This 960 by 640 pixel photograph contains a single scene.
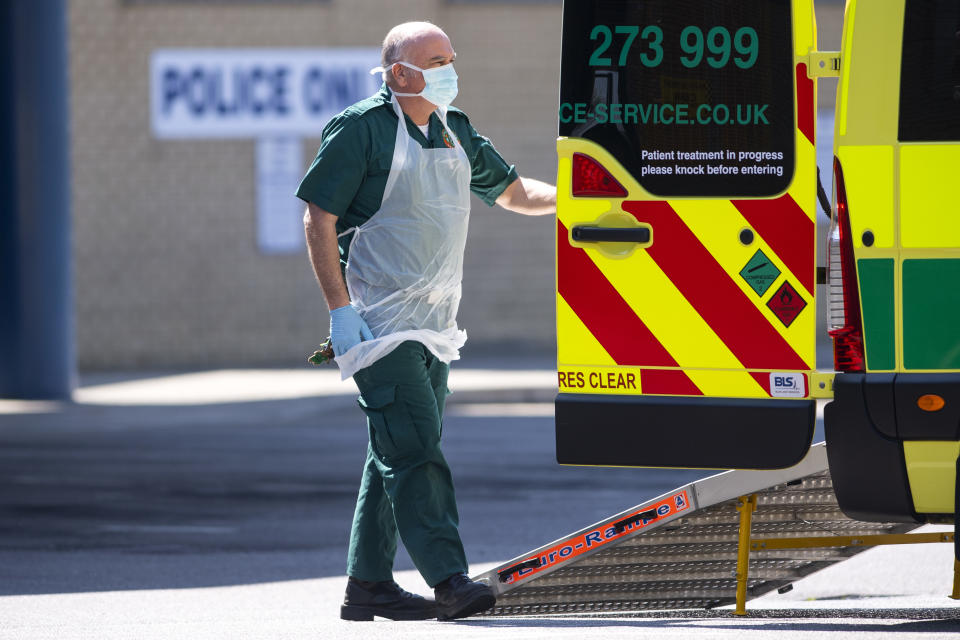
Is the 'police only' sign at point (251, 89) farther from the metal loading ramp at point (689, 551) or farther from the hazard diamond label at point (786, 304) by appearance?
the hazard diamond label at point (786, 304)

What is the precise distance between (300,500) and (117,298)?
11.6m

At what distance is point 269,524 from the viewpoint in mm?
9469

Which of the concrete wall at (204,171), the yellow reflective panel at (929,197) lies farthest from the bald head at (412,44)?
the concrete wall at (204,171)

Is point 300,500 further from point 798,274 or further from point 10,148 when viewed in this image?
point 10,148

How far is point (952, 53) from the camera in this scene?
4848 millimetres

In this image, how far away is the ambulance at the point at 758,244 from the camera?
4.86 metres

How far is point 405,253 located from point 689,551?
146 centimetres

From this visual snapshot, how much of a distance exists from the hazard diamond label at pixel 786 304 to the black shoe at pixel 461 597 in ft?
5.11

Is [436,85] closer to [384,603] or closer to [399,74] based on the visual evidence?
[399,74]

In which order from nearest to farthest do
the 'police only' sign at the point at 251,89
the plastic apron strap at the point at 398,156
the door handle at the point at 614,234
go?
the door handle at the point at 614,234 < the plastic apron strap at the point at 398,156 < the 'police only' sign at the point at 251,89

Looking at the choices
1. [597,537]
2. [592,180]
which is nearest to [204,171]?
[597,537]

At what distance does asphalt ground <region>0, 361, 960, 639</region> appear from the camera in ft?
19.3

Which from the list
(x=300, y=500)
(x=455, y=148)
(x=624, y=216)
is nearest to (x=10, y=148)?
(x=300, y=500)

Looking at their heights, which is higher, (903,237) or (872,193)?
(872,193)
